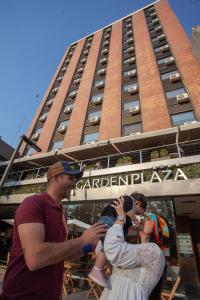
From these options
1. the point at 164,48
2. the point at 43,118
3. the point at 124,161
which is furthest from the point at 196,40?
the point at 43,118

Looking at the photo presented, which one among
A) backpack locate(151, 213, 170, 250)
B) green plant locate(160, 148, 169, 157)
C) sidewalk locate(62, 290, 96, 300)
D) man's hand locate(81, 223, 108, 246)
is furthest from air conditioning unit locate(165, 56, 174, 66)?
man's hand locate(81, 223, 108, 246)

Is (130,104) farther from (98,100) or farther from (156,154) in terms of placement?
(156,154)

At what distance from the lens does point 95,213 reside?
1061 cm

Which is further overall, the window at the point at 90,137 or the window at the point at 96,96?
the window at the point at 96,96

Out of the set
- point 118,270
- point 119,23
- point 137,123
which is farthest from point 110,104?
point 119,23

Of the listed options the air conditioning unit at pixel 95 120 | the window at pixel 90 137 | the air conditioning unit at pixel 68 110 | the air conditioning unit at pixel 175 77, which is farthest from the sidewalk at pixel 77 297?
the air conditioning unit at pixel 68 110

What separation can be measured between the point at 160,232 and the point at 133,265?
813 mm

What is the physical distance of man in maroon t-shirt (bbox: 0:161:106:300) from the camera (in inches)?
53.9

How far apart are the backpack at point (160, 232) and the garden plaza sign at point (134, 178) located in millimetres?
7414

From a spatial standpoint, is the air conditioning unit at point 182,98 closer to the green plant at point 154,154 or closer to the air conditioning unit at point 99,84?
the green plant at point 154,154

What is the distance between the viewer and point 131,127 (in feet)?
52.3

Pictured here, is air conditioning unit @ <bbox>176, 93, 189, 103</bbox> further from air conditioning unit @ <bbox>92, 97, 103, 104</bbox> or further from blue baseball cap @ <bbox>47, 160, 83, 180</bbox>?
blue baseball cap @ <bbox>47, 160, 83, 180</bbox>

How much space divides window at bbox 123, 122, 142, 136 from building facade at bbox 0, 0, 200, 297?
83 millimetres

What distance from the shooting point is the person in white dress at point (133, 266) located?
1.66 meters
